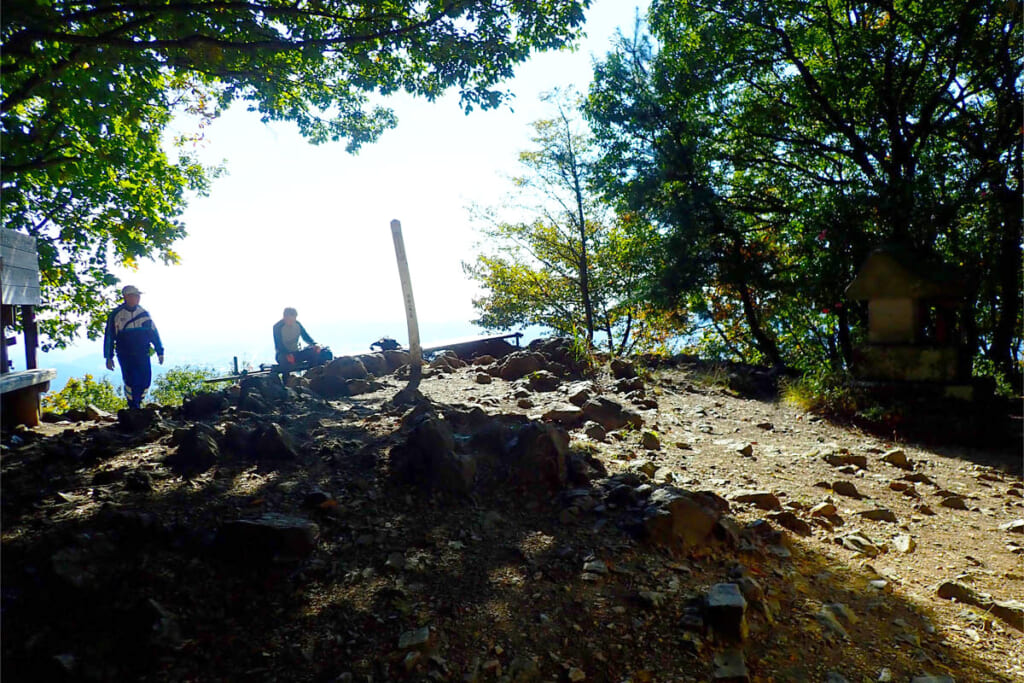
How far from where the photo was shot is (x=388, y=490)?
3434mm

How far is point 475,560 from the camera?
2855mm

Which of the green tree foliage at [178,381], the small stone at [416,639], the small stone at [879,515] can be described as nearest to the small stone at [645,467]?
the small stone at [879,515]

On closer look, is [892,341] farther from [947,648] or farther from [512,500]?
[512,500]

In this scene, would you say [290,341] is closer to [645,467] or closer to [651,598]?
[645,467]

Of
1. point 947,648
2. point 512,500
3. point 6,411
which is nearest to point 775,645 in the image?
point 947,648

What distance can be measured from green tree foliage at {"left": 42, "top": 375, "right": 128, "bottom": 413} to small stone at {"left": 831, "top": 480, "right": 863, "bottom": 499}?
1425cm

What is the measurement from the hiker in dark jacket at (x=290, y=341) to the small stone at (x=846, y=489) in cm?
743

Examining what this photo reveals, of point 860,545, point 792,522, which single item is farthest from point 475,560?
point 860,545

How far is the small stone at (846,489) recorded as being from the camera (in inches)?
171

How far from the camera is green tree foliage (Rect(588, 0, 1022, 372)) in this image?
8078 mm

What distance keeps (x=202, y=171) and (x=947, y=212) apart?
629 inches

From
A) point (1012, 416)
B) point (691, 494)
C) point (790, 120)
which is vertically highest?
point (790, 120)

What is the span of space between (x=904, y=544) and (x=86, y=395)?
684 inches

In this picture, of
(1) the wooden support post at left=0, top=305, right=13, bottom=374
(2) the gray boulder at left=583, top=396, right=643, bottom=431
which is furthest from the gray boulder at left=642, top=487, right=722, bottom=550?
(1) the wooden support post at left=0, top=305, right=13, bottom=374
